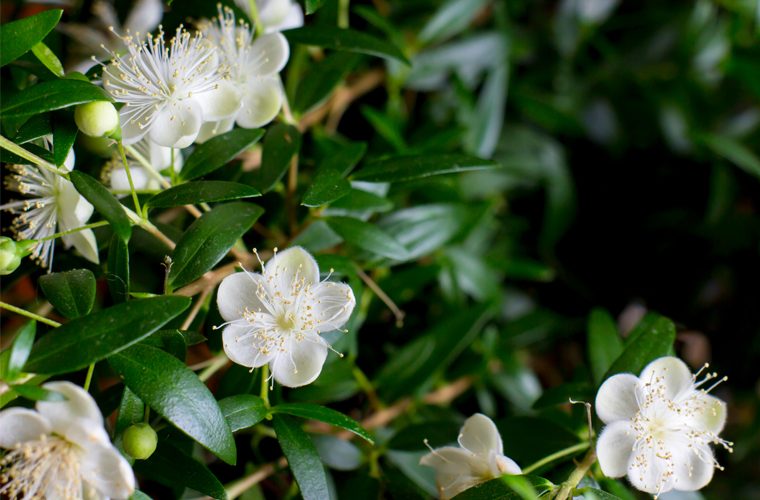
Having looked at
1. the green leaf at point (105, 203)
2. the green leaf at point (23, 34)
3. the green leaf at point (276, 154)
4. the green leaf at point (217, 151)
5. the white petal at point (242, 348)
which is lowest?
the white petal at point (242, 348)

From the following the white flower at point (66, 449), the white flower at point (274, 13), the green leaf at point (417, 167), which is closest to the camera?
the white flower at point (66, 449)

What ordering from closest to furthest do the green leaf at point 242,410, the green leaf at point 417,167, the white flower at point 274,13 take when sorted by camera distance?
1. the green leaf at point 242,410
2. the green leaf at point 417,167
3. the white flower at point 274,13

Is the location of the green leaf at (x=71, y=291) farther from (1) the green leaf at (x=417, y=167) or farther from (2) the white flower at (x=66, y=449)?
(1) the green leaf at (x=417, y=167)

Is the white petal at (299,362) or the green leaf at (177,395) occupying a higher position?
the green leaf at (177,395)

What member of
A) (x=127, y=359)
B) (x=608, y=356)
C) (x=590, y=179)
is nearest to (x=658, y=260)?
(x=590, y=179)

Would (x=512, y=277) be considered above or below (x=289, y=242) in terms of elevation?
below

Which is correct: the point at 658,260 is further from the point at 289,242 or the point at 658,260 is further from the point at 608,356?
the point at 289,242

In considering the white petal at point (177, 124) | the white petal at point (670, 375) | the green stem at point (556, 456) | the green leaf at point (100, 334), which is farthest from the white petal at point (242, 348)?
the white petal at point (670, 375)
